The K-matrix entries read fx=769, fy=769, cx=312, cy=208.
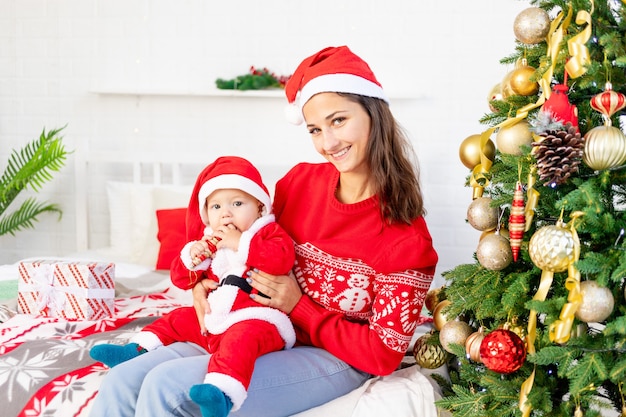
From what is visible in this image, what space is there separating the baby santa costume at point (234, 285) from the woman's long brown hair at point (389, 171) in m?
0.27

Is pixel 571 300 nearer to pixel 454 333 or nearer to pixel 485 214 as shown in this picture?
pixel 485 214

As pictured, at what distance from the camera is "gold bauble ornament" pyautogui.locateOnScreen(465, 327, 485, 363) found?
166cm

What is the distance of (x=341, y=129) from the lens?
189cm

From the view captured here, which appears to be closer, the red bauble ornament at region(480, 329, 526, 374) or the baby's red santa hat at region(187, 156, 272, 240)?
the red bauble ornament at region(480, 329, 526, 374)

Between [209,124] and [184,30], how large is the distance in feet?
1.54

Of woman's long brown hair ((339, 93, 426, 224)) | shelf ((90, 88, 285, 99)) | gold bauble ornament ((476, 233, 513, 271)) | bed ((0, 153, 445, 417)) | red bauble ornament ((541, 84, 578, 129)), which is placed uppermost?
shelf ((90, 88, 285, 99))

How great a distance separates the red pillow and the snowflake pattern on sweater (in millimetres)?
1194

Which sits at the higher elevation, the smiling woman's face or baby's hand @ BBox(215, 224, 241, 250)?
the smiling woman's face

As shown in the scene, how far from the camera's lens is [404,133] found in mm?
2025

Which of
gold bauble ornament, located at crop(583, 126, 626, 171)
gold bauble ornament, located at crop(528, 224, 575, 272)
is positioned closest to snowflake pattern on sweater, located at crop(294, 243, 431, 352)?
gold bauble ornament, located at crop(528, 224, 575, 272)

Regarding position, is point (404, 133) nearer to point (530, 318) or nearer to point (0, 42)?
Answer: point (530, 318)

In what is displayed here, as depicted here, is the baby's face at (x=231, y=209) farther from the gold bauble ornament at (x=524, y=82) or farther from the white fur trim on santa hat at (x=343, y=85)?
the gold bauble ornament at (x=524, y=82)

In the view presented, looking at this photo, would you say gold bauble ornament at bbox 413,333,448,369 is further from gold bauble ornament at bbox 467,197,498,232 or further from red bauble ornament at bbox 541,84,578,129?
red bauble ornament at bbox 541,84,578,129

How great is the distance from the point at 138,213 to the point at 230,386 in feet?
6.55
